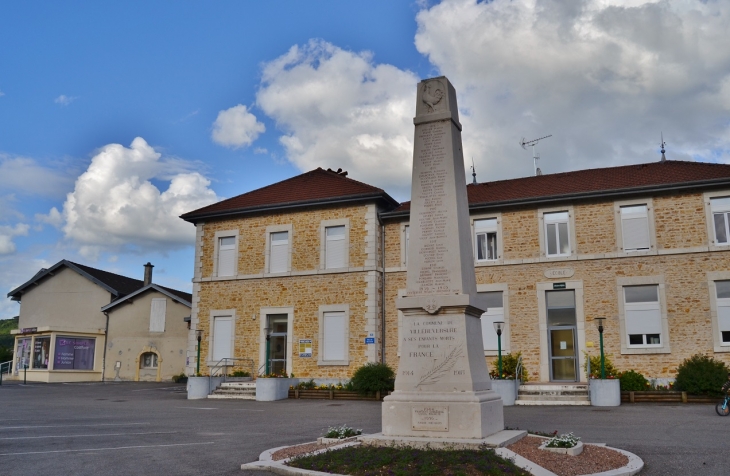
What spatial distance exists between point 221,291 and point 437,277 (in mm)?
16061

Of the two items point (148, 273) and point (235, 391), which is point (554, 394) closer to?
point (235, 391)

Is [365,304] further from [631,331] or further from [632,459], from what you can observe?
[632,459]

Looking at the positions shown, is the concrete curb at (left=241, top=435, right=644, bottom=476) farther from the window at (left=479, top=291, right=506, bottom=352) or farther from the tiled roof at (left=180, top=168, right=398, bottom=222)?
the tiled roof at (left=180, top=168, right=398, bottom=222)

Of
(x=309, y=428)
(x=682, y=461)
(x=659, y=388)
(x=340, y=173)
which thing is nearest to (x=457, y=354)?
(x=682, y=461)

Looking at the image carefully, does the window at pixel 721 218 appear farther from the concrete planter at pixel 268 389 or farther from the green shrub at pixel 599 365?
the concrete planter at pixel 268 389

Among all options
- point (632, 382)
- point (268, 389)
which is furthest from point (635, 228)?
point (268, 389)

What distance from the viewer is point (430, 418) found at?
8008mm

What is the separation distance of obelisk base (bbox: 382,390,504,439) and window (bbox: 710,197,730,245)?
43.0 feet

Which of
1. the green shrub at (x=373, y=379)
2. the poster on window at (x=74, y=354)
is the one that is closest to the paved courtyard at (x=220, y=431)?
the green shrub at (x=373, y=379)

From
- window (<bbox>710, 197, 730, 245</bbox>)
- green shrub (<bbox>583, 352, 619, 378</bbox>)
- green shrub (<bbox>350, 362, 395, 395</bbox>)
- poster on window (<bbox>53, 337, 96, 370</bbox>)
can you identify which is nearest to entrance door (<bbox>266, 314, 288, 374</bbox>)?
green shrub (<bbox>350, 362, 395, 395</bbox>)

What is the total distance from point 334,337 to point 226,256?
5302 millimetres

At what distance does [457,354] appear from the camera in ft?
27.1

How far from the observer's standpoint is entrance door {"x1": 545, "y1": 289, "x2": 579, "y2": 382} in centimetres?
1945

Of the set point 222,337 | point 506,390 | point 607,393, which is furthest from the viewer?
point 222,337
